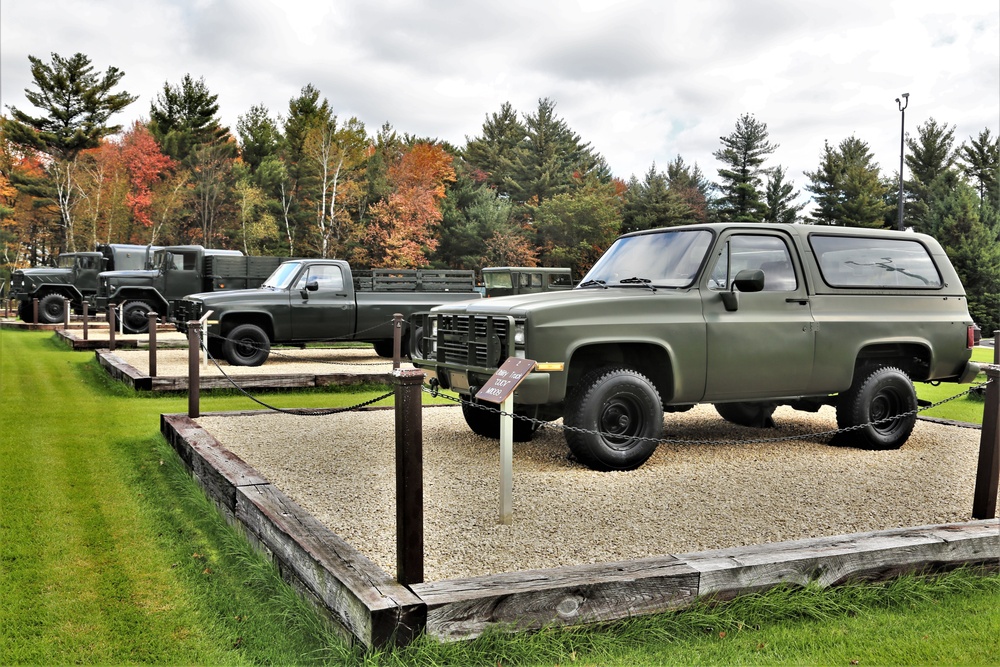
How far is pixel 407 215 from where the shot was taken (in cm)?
4659

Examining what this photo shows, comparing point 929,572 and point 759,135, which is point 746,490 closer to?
point 929,572

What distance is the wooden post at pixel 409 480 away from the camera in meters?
3.92

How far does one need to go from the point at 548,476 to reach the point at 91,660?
3.60m

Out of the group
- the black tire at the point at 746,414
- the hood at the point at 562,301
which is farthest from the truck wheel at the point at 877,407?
the hood at the point at 562,301

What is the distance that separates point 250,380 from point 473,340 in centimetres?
593

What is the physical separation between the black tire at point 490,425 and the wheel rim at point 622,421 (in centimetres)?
136

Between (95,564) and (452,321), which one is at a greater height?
(452,321)

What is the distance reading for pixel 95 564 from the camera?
5.01 meters

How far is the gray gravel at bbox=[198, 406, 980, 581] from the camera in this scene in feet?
16.4

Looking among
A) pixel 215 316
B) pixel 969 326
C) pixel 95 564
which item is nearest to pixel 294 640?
A: pixel 95 564

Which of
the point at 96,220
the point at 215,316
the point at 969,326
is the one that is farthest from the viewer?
the point at 96,220

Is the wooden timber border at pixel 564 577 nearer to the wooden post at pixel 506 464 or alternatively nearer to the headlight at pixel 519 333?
the wooden post at pixel 506 464

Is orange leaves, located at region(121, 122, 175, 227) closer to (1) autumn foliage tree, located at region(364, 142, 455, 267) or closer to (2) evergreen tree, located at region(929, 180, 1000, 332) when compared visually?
(1) autumn foliage tree, located at region(364, 142, 455, 267)

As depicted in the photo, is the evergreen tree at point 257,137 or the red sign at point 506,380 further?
the evergreen tree at point 257,137
